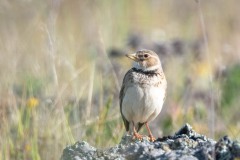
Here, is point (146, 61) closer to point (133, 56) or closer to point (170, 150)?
point (133, 56)

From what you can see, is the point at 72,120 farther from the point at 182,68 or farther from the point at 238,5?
the point at 238,5

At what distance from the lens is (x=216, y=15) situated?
1513cm

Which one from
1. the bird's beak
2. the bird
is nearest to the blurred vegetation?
the bird

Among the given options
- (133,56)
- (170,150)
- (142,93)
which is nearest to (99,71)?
(133,56)

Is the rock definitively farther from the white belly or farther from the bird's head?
the bird's head

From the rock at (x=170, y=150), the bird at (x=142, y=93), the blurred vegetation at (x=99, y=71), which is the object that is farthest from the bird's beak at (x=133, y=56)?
the rock at (x=170, y=150)

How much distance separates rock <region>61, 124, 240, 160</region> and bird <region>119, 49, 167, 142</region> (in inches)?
71.6

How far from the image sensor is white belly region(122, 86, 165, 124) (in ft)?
22.3

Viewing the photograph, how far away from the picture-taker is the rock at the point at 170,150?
4.46m

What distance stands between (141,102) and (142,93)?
79mm

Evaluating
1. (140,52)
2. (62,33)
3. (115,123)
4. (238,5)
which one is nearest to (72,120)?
(115,123)

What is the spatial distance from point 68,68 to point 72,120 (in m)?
0.79

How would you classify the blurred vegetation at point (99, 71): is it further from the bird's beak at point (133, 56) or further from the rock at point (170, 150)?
the rock at point (170, 150)

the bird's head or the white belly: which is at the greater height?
the bird's head
